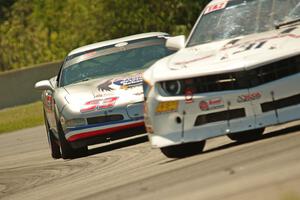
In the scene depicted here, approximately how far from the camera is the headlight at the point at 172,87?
9.12 m

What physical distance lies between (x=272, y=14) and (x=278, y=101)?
1.81 meters

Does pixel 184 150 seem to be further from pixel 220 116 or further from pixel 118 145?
pixel 118 145

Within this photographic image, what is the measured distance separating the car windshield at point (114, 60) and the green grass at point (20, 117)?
341 inches

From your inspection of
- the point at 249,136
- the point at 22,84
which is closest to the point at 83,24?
the point at 22,84

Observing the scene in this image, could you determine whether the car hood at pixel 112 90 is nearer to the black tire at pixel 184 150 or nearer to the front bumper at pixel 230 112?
the black tire at pixel 184 150

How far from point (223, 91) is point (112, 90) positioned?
380 centimetres

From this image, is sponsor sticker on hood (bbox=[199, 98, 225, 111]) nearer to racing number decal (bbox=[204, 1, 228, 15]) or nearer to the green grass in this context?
racing number decal (bbox=[204, 1, 228, 15])

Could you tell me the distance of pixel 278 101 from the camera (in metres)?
8.84

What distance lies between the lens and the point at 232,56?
9102mm

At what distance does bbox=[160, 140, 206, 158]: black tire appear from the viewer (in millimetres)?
9680

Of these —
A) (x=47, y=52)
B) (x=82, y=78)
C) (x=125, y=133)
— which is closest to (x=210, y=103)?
(x=125, y=133)

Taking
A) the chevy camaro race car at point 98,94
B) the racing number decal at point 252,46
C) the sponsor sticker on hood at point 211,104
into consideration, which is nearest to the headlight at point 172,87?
the sponsor sticker on hood at point 211,104

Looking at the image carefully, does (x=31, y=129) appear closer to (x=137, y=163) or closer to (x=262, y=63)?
(x=137, y=163)

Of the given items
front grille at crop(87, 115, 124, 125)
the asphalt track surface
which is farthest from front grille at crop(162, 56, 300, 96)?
front grille at crop(87, 115, 124, 125)
